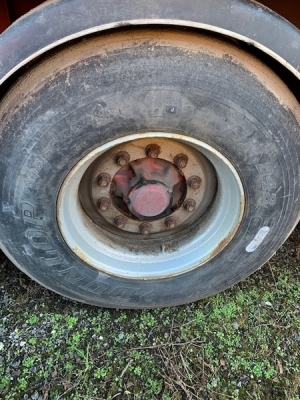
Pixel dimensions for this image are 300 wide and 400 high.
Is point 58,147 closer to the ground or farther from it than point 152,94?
Answer: closer to the ground

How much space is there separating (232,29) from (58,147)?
2.12 ft

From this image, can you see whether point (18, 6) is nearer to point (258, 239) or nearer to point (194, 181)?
point (194, 181)

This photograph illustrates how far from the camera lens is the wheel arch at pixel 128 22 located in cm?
128

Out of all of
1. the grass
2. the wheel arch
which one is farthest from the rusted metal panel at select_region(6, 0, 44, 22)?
the grass

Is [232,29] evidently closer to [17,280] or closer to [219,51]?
[219,51]

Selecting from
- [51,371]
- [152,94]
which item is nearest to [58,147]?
[152,94]

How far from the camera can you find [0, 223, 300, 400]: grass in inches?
69.0

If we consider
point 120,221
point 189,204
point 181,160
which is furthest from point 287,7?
point 120,221

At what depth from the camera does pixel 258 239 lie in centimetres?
175

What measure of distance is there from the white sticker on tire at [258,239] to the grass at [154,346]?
395mm

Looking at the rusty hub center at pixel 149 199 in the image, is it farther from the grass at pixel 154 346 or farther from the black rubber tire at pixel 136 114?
the grass at pixel 154 346

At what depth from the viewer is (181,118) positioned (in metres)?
1.43

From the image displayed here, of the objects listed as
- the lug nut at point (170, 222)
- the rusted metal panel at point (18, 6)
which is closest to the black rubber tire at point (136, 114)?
the lug nut at point (170, 222)

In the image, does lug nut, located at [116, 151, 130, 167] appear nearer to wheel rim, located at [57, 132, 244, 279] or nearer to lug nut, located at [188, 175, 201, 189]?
wheel rim, located at [57, 132, 244, 279]
